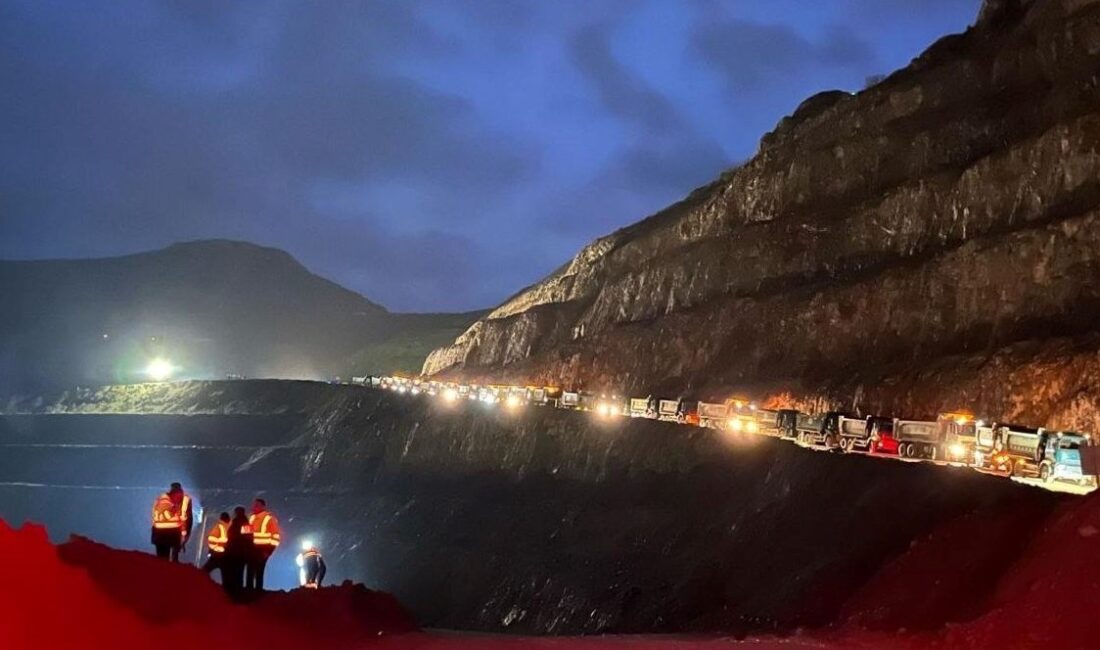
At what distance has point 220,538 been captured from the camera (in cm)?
1886

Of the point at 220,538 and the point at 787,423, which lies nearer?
the point at 220,538

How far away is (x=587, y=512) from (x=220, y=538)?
27.2 meters

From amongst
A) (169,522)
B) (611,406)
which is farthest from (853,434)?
(169,522)

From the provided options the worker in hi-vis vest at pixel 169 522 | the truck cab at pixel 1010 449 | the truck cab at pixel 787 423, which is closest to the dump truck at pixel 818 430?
the truck cab at pixel 787 423

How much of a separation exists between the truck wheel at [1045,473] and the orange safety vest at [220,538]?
881 inches

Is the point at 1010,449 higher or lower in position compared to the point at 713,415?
lower

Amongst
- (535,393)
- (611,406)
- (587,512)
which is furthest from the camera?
(535,393)

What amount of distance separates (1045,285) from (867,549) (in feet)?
86.1

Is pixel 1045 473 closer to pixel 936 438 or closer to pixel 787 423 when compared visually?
pixel 936 438

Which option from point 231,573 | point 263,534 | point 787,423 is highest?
point 787,423

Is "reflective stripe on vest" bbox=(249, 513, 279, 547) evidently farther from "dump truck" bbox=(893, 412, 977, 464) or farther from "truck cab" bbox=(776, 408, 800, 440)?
"truck cab" bbox=(776, 408, 800, 440)

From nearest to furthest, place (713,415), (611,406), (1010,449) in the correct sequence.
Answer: (1010,449) < (713,415) < (611,406)

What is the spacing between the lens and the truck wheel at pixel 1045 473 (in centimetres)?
2602

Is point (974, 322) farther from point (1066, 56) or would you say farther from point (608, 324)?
point (608, 324)
